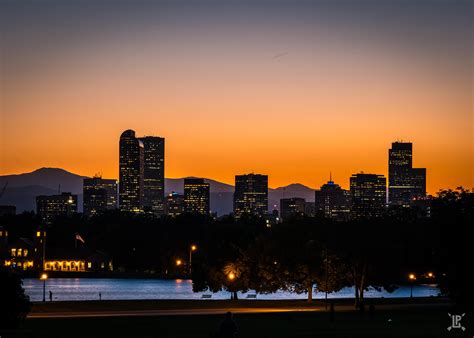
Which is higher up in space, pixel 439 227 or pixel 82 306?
pixel 439 227

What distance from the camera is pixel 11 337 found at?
180 feet

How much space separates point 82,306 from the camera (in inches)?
3435

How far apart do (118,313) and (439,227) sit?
82.7 ft

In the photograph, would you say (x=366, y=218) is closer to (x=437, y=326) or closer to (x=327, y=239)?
(x=327, y=239)

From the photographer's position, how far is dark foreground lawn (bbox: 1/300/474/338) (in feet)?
192

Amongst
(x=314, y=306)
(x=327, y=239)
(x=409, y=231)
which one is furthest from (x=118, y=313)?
(x=409, y=231)

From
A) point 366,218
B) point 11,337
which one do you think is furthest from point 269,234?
point 11,337

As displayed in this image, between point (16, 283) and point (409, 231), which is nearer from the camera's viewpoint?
point (16, 283)

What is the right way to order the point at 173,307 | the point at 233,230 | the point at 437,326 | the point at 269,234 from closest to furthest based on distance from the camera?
the point at 437,326 → the point at 173,307 → the point at 269,234 → the point at 233,230

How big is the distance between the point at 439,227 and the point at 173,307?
3041cm

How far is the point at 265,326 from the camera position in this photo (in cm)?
6431

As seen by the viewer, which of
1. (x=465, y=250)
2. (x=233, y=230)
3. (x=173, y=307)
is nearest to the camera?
(x=465, y=250)

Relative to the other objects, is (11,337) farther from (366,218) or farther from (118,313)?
(366,218)

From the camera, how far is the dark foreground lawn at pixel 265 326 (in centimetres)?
5844
